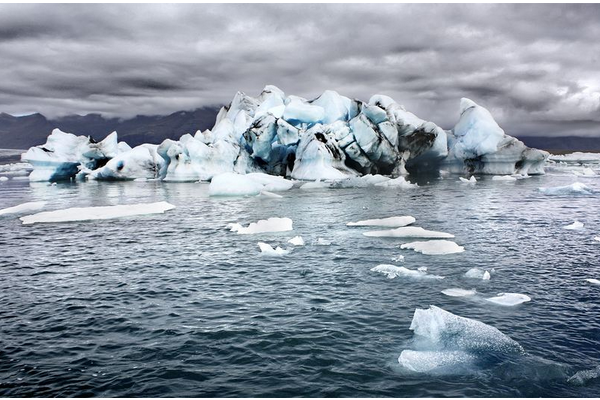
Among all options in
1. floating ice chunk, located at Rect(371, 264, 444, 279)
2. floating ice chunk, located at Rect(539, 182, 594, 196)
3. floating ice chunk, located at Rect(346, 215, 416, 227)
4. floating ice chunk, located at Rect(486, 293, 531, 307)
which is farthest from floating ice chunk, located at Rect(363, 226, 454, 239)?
floating ice chunk, located at Rect(539, 182, 594, 196)

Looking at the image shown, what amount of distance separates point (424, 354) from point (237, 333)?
11.2ft

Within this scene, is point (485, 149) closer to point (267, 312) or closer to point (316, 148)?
point (316, 148)

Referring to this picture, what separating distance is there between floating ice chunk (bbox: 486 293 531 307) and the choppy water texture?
0.85 ft

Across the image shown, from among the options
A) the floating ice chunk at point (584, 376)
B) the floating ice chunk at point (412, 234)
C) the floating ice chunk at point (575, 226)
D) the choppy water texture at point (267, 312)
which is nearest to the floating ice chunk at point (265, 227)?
the choppy water texture at point (267, 312)

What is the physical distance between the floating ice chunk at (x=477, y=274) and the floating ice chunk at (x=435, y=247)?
2.48 metres

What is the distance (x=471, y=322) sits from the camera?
838cm

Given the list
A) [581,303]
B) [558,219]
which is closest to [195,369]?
[581,303]

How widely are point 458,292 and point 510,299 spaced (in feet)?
3.65

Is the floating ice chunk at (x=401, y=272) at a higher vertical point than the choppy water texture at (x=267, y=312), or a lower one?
higher

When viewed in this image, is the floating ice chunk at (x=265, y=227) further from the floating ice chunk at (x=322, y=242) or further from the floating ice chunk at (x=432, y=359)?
the floating ice chunk at (x=432, y=359)

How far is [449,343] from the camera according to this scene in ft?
26.7

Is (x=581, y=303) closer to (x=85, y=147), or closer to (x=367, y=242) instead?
(x=367, y=242)

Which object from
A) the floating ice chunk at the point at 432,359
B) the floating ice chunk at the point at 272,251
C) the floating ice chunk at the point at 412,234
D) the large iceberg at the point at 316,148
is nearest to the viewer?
the floating ice chunk at the point at 432,359

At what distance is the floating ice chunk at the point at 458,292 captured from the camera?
35.2 ft
